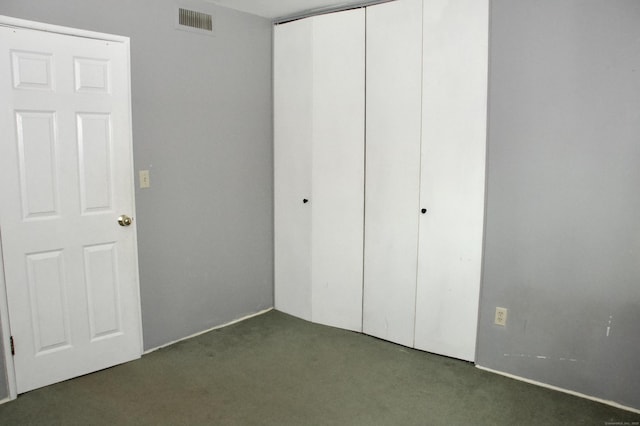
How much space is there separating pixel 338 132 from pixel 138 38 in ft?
4.85

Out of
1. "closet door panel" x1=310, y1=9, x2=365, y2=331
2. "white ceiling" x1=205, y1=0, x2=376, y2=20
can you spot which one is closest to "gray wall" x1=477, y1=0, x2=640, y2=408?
"closet door panel" x1=310, y1=9, x2=365, y2=331

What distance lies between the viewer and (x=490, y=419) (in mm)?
2367

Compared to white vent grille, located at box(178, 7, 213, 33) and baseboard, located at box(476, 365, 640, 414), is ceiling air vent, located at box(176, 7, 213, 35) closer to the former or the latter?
white vent grille, located at box(178, 7, 213, 33)

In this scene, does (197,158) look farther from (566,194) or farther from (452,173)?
(566,194)

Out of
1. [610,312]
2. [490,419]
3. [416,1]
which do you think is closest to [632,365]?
[610,312]

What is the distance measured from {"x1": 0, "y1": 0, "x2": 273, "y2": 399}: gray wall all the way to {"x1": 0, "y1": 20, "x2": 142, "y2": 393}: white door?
132 mm

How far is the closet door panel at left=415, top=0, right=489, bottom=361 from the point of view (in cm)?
281

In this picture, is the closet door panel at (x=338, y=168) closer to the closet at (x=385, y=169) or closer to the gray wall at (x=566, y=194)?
the closet at (x=385, y=169)

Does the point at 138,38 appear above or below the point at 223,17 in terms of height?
below

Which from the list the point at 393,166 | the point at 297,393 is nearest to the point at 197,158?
the point at 393,166

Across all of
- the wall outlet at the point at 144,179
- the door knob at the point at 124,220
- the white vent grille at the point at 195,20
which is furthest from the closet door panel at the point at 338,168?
the door knob at the point at 124,220

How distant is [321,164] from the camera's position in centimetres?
350

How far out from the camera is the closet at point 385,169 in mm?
2885

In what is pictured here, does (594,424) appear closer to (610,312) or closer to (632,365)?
(632,365)
